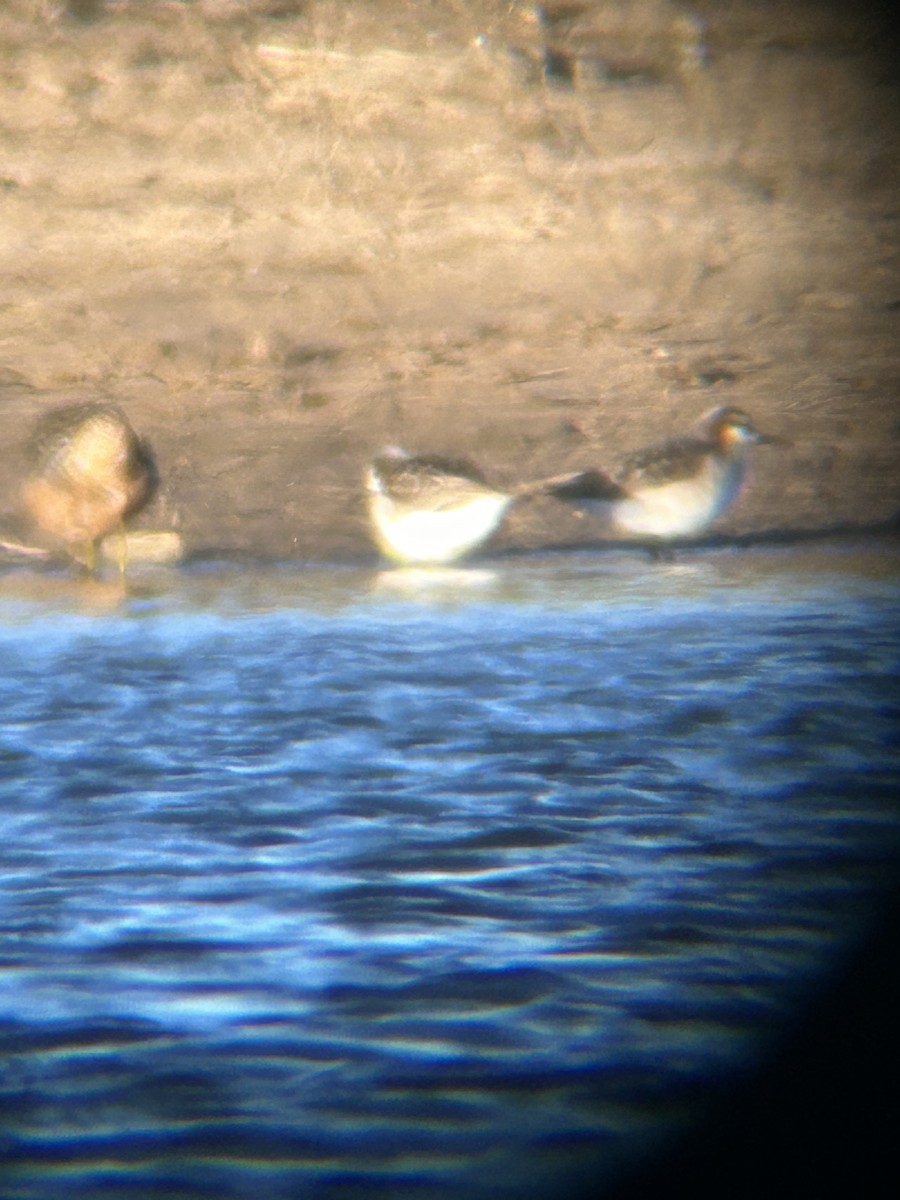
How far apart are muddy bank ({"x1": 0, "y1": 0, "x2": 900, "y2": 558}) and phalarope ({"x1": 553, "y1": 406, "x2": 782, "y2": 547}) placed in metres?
0.13

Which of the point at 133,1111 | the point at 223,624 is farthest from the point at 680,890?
the point at 223,624

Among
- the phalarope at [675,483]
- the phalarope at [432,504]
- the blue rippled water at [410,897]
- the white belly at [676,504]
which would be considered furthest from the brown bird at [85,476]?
the blue rippled water at [410,897]

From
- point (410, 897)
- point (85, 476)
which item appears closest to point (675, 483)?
point (85, 476)

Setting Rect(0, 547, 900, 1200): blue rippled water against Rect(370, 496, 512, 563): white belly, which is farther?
Rect(370, 496, 512, 563): white belly

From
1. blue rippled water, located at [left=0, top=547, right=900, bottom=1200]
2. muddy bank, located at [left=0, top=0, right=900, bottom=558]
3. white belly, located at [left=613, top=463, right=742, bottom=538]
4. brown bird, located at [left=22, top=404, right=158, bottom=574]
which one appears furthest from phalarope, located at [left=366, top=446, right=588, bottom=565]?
blue rippled water, located at [left=0, top=547, right=900, bottom=1200]

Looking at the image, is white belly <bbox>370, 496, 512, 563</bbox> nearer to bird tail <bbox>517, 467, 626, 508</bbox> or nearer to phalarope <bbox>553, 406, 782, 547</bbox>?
bird tail <bbox>517, 467, 626, 508</bbox>

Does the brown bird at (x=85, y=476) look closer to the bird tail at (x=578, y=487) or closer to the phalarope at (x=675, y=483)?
the bird tail at (x=578, y=487)

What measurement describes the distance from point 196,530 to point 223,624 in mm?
2106

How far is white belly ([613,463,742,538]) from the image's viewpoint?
5625 millimetres

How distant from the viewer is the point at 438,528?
5.53 meters

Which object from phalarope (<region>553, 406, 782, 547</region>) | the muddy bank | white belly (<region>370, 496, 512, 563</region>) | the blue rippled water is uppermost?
the muddy bank

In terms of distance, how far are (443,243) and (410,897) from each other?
4.33m

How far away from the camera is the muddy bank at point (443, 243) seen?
5.31 meters

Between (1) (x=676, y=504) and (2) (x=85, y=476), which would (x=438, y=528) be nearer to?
(1) (x=676, y=504)
